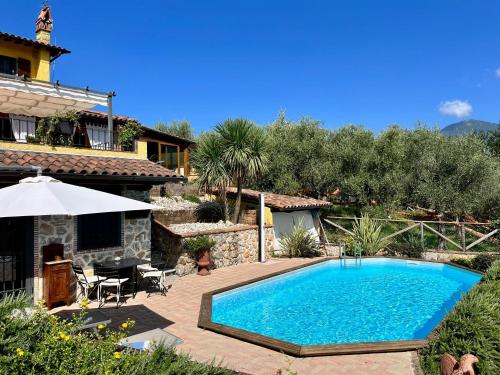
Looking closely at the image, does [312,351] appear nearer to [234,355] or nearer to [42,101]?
[234,355]

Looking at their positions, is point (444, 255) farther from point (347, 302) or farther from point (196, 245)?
point (196, 245)

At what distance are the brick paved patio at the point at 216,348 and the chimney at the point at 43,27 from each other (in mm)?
19795

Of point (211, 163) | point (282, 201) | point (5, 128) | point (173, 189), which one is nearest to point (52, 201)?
point (211, 163)

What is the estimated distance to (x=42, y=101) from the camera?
10.2 meters

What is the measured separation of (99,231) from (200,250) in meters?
4.11

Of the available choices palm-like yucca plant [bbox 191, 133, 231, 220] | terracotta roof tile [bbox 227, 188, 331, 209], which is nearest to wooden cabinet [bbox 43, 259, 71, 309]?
palm-like yucca plant [bbox 191, 133, 231, 220]

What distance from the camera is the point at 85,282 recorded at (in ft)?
33.2

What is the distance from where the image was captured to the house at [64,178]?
975cm

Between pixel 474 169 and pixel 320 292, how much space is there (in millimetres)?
12766

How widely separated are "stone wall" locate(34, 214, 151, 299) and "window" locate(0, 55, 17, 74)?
50.7 ft

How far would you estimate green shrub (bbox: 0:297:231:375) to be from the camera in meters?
3.70

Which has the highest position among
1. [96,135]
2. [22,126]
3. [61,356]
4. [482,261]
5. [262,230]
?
[22,126]

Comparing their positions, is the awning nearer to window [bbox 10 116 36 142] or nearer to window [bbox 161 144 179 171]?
window [bbox 10 116 36 142]

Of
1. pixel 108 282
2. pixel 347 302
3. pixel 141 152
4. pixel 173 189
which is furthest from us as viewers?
pixel 173 189
